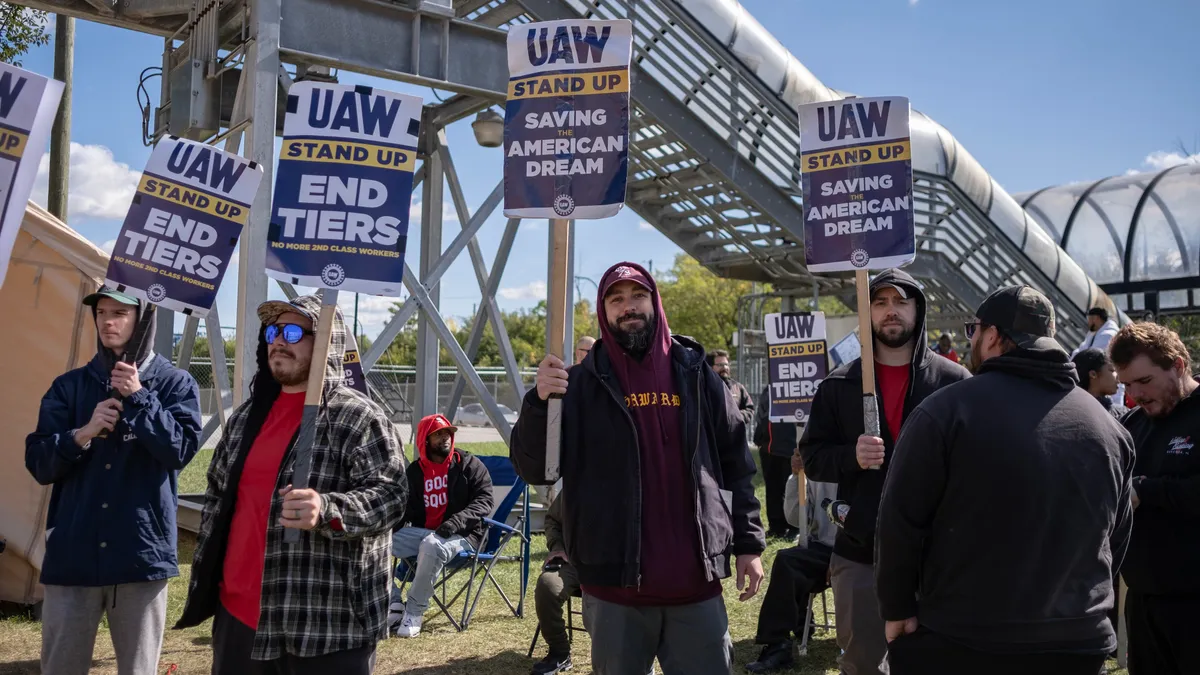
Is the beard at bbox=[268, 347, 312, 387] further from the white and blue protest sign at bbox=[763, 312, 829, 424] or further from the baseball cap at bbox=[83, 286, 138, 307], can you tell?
the white and blue protest sign at bbox=[763, 312, 829, 424]

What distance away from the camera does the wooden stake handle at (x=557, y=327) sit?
3682 mm

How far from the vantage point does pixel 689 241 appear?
571 inches

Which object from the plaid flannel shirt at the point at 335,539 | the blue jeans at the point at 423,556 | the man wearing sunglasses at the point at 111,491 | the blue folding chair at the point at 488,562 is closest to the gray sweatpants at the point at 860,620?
→ the plaid flannel shirt at the point at 335,539

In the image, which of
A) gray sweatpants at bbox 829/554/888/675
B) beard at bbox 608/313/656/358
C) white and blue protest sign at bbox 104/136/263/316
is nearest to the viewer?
beard at bbox 608/313/656/358

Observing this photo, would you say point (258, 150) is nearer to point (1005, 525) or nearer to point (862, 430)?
point (862, 430)

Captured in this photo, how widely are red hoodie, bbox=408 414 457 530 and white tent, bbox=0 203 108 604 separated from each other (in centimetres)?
264

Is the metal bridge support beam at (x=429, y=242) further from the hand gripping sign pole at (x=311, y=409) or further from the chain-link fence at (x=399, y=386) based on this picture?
the chain-link fence at (x=399, y=386)

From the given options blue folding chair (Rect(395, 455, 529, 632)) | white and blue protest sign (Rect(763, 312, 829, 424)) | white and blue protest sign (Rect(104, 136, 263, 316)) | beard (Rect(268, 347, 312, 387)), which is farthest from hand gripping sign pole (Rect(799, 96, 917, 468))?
white and blue protest sign (Rect(763, 312, 829, 424))

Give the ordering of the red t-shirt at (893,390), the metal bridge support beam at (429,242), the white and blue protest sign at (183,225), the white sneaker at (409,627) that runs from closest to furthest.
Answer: the red t-shirt at (893,390)
the white and blue protest sign at (183,225)
the white sneaker at (409,627)
the metal bridge support beam at (429,242)

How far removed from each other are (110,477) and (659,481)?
2.40 m

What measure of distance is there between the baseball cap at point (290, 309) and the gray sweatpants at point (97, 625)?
4.70 ft

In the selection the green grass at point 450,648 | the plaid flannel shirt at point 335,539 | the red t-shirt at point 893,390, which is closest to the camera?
the plaid flannel shirt at point 335,539

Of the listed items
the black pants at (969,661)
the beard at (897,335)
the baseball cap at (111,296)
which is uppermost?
the baseball cap at (111,296)

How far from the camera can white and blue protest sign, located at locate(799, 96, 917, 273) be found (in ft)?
15.4
